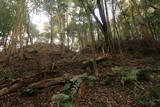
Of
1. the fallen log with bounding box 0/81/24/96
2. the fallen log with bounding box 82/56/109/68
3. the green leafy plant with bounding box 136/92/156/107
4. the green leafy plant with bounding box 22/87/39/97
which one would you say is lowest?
the green leafy plant with bounding box 136/92/156/107

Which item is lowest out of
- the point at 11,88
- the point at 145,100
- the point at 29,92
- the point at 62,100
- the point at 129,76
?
the point at 145,100

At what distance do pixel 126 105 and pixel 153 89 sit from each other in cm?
127

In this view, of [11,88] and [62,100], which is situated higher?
[11,88]

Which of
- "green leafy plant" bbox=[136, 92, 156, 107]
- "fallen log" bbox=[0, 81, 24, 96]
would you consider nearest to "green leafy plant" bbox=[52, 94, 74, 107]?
"fallen log" bbox=[0, 81, 24, 96]

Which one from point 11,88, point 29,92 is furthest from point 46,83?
point 11,88

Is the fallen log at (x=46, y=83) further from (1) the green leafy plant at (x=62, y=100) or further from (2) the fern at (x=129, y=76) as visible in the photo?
(2) the fern at (x=129, y=76)

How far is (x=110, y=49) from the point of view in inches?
373

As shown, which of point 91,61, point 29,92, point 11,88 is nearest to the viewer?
point 29,92

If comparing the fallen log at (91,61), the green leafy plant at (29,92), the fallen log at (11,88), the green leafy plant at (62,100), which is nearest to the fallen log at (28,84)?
the fallen log at (11,88)

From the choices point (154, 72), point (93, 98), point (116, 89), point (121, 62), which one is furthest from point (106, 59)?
point (93, 98)

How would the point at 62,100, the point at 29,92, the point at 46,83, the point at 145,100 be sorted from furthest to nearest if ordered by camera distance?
the point at 46,83 → the point at 29,92 → the point at 62,100 → the point at 145,100

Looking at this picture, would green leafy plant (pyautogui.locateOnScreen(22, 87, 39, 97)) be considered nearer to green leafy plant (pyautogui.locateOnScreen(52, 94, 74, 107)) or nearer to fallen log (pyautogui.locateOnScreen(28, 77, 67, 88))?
fallen log (pyautogui.locateOnScreen(28, 77, 67, 88))

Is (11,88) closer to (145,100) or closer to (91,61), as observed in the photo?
(91,61)

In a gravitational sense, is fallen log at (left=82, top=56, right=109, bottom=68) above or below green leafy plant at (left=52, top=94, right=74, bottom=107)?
above
